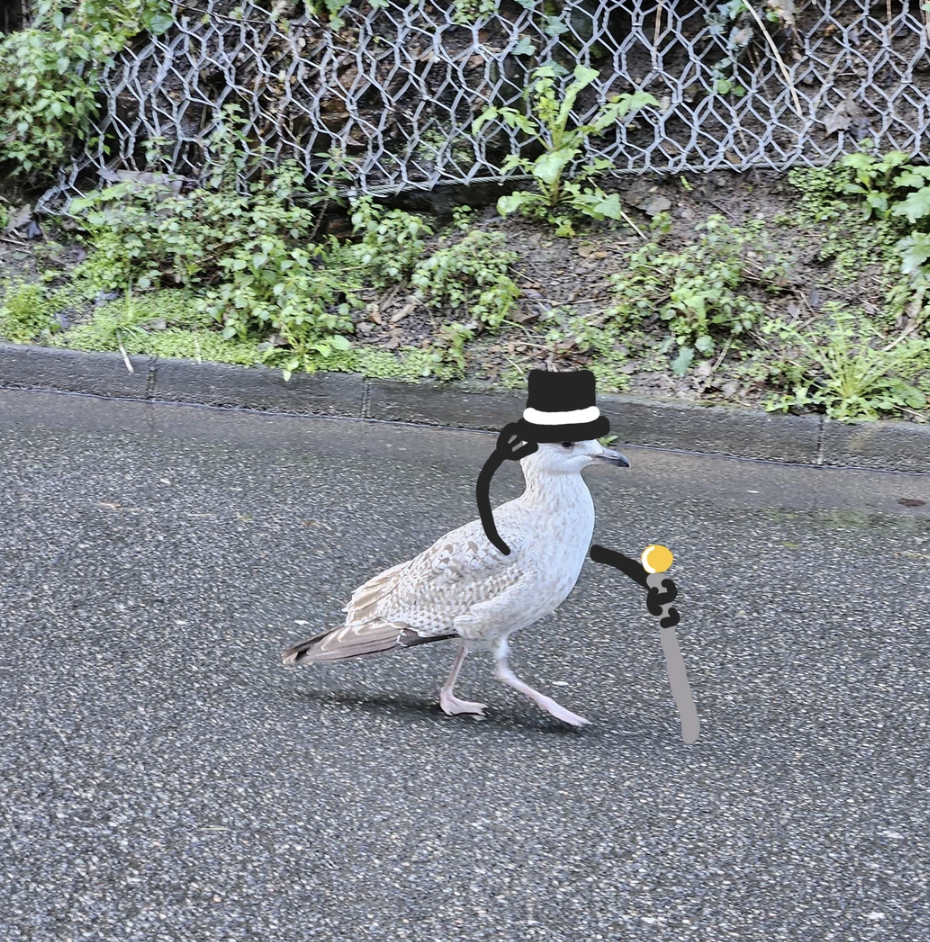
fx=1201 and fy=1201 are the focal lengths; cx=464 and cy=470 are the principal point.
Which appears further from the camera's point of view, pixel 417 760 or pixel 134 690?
pixel 134 690

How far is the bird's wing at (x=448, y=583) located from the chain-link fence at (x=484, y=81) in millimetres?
4882

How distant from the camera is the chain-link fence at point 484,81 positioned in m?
7.55

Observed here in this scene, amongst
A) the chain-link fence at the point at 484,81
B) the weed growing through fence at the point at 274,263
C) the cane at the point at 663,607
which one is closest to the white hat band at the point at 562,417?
the cane at the point at 663,607

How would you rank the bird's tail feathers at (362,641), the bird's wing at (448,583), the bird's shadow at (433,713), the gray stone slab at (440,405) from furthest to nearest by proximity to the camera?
the gray stone slab at (440,405)
the bird's shadow at (433,713)
the bird's tail feathers at (362,641)
the bird's wing at (448,583)

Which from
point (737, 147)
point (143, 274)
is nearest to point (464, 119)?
point (737, 147)

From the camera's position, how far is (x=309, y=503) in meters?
5.20

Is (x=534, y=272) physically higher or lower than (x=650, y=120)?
lower

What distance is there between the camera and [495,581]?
9.62ft

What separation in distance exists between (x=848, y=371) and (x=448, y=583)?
12.5 ft

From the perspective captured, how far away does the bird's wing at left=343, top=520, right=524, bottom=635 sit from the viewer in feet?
9.61

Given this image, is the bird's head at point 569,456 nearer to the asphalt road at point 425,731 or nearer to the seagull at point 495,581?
the seagull at point 495,581

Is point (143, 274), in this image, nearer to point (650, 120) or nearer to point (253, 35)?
point (253, 35)

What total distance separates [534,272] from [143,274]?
236cm

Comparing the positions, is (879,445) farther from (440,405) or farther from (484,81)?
(484,81)
